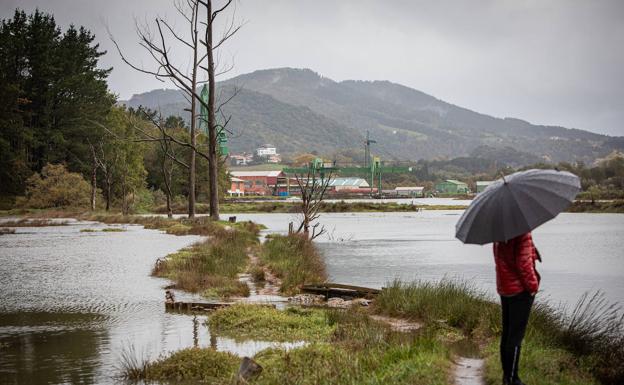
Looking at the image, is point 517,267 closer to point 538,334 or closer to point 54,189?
point 538,334

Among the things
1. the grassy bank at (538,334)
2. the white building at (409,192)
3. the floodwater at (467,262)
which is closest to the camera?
the grassy bank at (538,334)

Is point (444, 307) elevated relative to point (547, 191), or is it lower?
lower

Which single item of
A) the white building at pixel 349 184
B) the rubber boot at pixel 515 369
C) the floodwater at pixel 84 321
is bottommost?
the floodwater at pixel 84 321

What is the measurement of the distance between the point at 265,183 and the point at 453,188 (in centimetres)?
5188

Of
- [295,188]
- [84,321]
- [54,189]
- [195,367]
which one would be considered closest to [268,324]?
[195,367]

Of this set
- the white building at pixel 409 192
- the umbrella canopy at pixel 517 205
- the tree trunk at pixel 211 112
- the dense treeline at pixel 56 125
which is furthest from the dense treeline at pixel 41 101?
the white building at pixel 409 192

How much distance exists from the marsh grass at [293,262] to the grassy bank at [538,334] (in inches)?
132

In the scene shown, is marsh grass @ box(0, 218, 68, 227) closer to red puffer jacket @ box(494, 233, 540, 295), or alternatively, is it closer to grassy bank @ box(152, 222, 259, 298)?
grassy bank @ box(152, 222, 259, 298)

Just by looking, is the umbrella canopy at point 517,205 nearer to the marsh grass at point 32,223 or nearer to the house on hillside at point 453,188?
the marsh grass at point 32,223

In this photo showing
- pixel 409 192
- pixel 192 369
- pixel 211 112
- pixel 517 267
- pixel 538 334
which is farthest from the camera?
pixel 409 192

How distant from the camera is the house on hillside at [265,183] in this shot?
568 feet

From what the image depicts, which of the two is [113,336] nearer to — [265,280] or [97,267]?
[265,280]

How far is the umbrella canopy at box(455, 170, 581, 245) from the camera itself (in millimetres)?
6336

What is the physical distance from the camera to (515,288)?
6.46 metres
